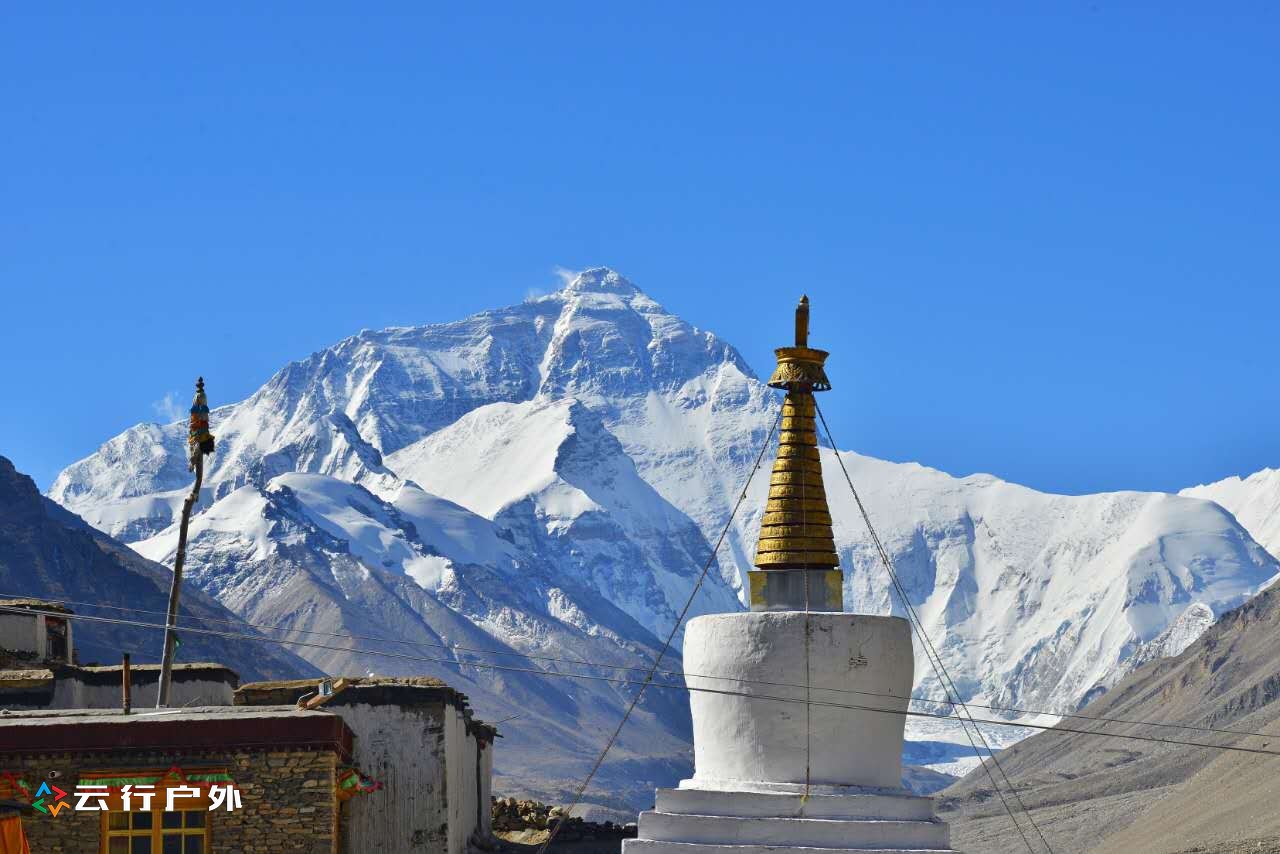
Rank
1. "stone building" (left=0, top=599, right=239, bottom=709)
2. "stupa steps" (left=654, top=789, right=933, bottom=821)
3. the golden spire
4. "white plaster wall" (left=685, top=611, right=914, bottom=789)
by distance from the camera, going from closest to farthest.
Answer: "stupa steps" (left=654, top=789, right=933, bottom=821), "white plaster wall" (left=685, top=611, right=914, bottom=789), the golden spire, "stone building" (left=0, top=599, right=239, bottom=709)

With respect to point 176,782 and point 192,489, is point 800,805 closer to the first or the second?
point 176,782

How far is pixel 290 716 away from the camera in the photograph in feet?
73.4

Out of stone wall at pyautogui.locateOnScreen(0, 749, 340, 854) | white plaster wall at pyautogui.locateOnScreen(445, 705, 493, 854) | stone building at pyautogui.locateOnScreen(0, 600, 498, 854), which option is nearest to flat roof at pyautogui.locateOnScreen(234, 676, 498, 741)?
white plaster wall at pyautogui.locateOnScreen(445, 705, 493, 854)

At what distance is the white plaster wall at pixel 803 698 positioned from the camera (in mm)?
22219

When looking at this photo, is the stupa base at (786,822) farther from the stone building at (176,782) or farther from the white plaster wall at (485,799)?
the white plaster wall at (485,799)

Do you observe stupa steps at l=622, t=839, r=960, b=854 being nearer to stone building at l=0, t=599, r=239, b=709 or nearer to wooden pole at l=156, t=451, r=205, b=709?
wooden pole at l=156, t=451, r=205, b=709

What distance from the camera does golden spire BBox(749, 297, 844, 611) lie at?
22.9m

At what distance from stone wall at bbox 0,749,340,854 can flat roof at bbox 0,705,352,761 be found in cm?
8

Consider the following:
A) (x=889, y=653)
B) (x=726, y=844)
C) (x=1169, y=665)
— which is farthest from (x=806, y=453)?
(x=1169, y=665)

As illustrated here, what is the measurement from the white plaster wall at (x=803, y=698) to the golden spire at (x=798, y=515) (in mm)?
441

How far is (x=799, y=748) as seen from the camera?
22.3 meters

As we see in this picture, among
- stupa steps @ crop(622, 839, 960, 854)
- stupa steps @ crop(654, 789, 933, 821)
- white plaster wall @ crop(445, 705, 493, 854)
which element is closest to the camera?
stupa steps @ crop(622, 839, 960, 854)

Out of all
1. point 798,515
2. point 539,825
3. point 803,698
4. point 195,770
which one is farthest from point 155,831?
point 539,825

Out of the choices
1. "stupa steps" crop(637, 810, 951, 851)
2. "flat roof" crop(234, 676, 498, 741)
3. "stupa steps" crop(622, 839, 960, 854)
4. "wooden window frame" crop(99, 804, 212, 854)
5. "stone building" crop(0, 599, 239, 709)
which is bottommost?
"stupa steps" crop(622, 839, 960, 854)
